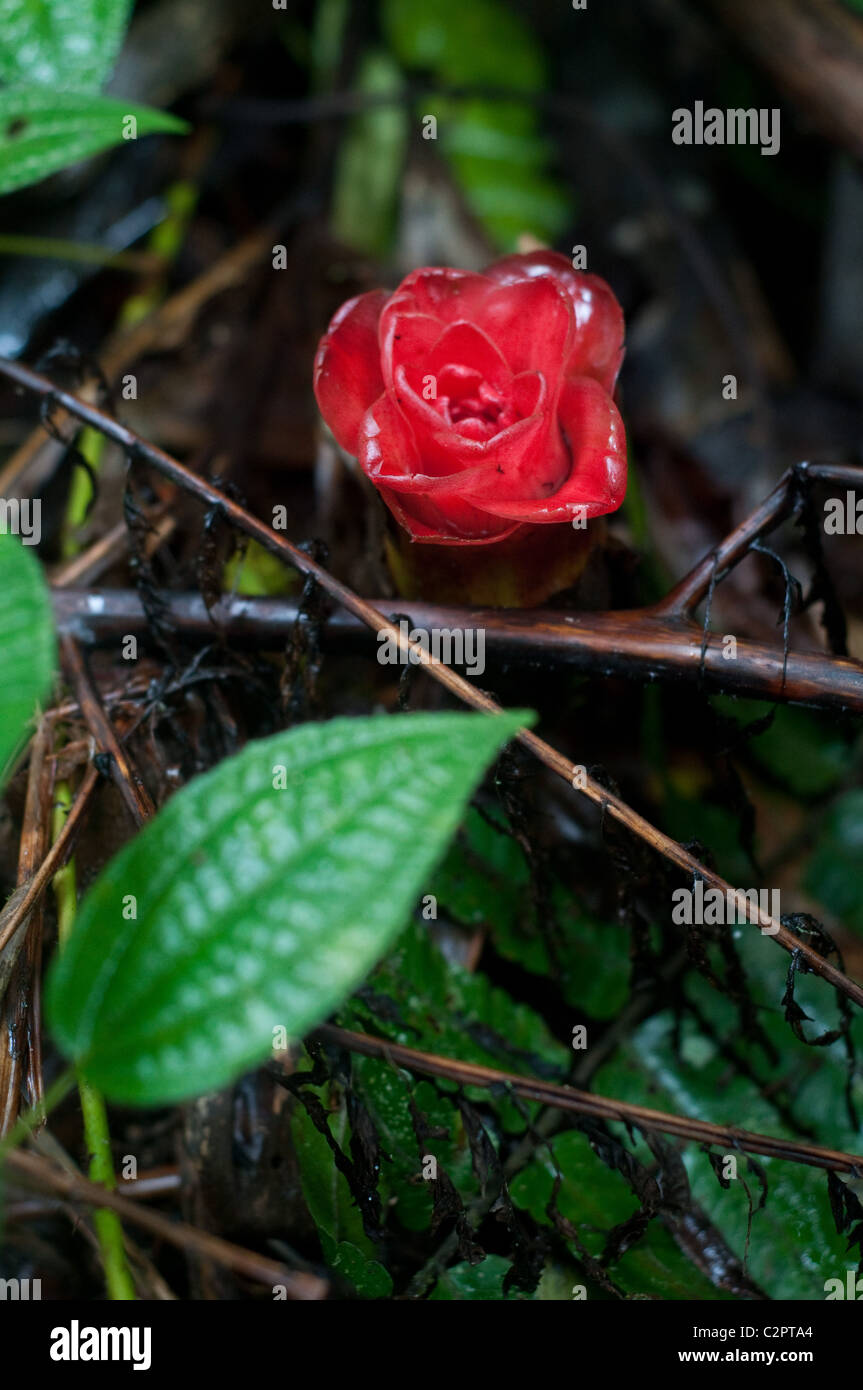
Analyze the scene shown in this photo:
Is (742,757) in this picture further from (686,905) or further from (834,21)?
(834,21)

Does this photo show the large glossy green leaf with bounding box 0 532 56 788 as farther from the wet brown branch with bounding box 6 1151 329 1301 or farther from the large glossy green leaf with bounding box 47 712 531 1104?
the wet brown branch with bounding box 6 1151 329 1301

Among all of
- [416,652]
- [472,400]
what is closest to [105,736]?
[416,652]

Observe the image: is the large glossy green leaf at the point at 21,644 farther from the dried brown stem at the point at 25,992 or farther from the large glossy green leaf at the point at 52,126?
the large glossy green leaf at the point at 52,126

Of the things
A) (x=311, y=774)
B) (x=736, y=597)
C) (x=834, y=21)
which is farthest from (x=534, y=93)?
(x=311, y=774)

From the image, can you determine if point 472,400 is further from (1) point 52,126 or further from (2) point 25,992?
(2) point 25,992

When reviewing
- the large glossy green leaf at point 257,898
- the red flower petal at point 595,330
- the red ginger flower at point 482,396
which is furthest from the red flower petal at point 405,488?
the large glossy green leaf at point 257,898

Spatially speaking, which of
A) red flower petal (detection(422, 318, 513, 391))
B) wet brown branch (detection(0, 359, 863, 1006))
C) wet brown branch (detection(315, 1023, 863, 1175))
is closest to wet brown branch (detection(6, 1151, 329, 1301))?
wet brown branch (detection(315, 1023, 863, 1175))
